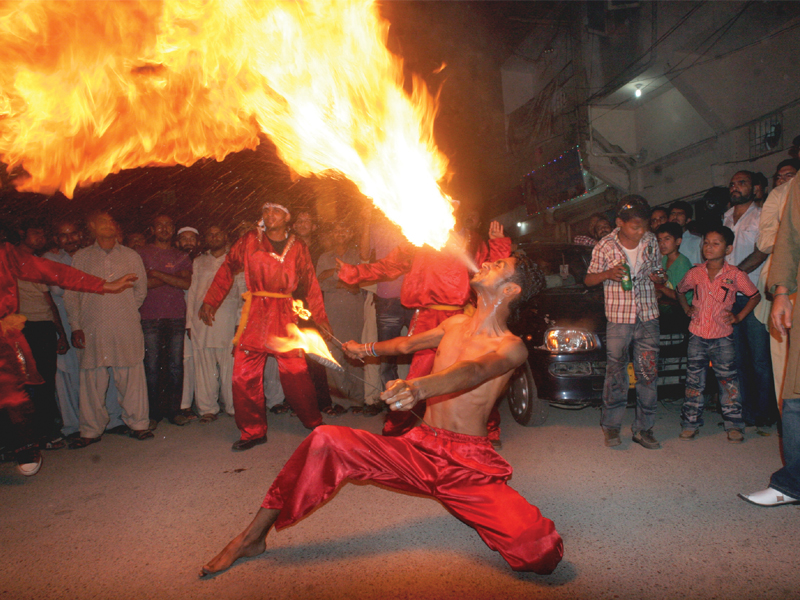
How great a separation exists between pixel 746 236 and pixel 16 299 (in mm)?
7129

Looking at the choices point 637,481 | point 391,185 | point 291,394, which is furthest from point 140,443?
point 637,481

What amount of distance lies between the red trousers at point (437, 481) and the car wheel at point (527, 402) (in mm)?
2406

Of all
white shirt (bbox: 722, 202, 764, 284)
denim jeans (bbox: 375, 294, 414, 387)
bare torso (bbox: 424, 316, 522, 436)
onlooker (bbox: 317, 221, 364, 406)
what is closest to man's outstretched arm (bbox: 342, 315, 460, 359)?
bare torso (bbox: 424, 316, 522, 436)

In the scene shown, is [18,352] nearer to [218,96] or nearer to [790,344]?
[218,96]

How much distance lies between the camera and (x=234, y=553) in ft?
8.63

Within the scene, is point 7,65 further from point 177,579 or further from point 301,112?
point 177,579

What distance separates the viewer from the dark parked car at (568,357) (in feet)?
15.4

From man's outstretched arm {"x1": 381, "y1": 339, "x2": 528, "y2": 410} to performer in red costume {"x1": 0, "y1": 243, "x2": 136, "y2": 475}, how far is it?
153 inches

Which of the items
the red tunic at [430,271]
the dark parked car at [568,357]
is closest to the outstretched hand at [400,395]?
the red tunic at [430,271]

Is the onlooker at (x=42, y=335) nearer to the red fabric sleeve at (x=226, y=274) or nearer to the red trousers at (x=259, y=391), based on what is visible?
the red fabric sleeve at (x=226, y=274)

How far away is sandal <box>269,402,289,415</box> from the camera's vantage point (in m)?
6.29

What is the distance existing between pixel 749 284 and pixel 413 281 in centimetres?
312

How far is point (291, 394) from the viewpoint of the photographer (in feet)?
16.8

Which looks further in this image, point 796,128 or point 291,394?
point 796,128
